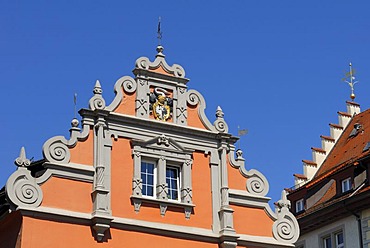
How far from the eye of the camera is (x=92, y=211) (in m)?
26.6

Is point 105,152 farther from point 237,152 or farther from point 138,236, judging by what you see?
point 237,152

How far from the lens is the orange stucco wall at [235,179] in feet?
96.8

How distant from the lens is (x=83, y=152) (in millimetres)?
27281

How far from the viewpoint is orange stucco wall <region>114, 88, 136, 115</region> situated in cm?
2833

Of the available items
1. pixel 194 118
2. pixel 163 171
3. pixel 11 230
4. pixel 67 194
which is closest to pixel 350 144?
pixel 194 118

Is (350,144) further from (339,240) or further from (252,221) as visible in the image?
(252,221)

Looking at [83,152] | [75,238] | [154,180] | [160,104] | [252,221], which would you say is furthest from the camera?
[252,221]

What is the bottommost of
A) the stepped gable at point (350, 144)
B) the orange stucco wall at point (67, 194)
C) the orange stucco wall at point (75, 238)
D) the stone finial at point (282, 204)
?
the orange stucco wall at point (75, 238)

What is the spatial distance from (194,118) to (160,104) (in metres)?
1.26

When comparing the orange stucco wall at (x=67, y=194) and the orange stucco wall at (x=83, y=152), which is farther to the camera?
the orange stucco wall at (x=83, y=152)

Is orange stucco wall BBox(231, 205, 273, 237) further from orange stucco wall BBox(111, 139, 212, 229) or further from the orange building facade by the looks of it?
orange stucco wall BBox(111, 139, 212, 229)

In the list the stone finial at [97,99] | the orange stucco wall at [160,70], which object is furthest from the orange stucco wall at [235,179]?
the stone finial at [97,99]

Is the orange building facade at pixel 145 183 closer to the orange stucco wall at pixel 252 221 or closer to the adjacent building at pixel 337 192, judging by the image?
the orange stucco wall at pixel 252 221

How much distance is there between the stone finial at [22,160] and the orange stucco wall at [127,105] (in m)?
3.39
